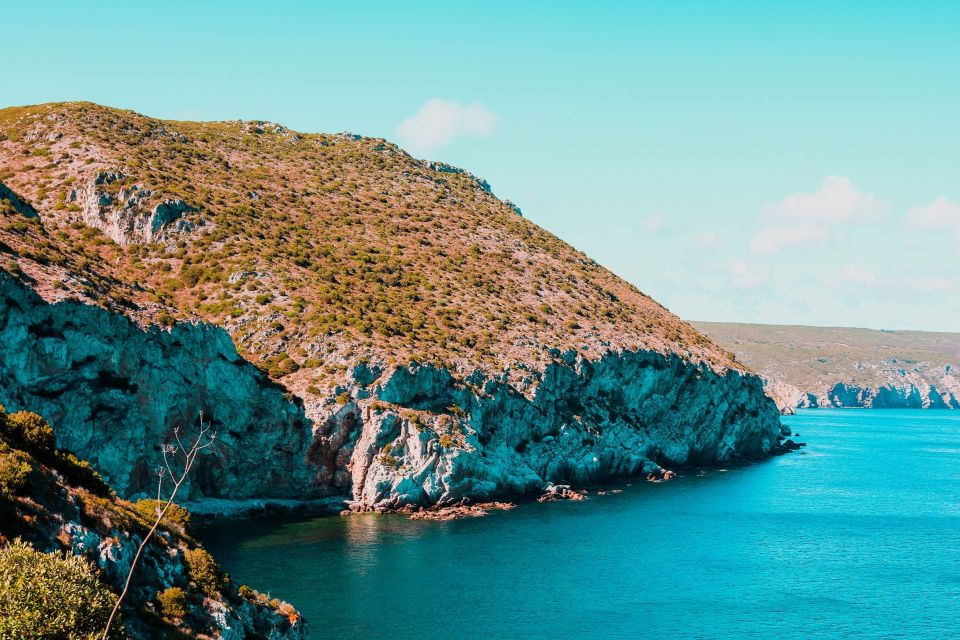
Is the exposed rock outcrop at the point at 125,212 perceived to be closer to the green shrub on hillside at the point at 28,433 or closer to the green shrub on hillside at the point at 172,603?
the green shrub on hillside at the point at 28,433

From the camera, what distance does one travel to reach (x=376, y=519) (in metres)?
79.4

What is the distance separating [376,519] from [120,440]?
1000 inches

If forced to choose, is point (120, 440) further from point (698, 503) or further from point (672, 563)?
point (698, 503)

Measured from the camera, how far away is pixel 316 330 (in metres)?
92.3

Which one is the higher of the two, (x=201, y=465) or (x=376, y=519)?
(x=201, y=465)

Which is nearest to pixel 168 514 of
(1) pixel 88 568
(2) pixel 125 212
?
(1) pixel 88 568

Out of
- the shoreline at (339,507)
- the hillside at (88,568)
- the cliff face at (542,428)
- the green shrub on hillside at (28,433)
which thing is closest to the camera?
the hillside at (88,568)

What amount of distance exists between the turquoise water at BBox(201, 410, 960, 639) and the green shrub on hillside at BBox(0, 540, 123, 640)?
27331 mm

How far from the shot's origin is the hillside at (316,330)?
235ft

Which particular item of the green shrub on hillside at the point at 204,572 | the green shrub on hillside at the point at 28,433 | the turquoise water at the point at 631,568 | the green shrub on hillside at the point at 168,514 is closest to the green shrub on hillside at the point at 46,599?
the green shrub on hillside at the point at 204,572

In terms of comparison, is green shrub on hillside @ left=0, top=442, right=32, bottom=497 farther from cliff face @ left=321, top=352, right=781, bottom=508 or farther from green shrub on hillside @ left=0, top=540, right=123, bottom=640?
cliff face @ left=321, top=352, right=781, bottom=508

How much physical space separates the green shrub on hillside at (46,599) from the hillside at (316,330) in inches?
1725

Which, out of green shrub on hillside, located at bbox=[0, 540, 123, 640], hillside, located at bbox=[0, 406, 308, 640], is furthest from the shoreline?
green shrub on hillside, located at bbox=[0, 540, 123, 640]

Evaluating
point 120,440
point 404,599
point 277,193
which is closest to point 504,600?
point 404,599
